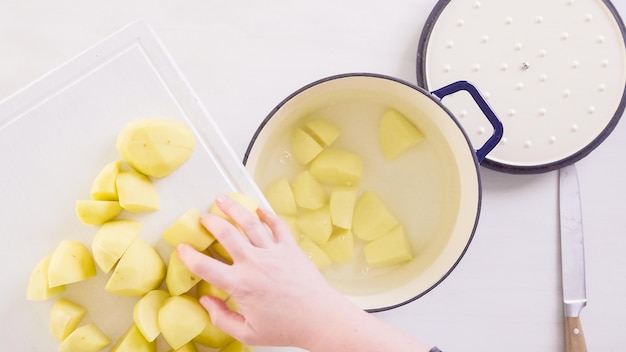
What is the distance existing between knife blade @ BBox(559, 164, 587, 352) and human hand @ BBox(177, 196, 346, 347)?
425 millimetres

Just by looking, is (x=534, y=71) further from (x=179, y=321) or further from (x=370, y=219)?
(x=179, y=321)

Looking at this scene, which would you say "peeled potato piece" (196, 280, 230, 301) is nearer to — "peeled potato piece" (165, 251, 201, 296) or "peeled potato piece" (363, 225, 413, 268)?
"peeled potato piece" (165, 251, 201, 296)

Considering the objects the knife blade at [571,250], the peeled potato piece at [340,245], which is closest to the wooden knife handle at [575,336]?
the knife blade at [571,250]

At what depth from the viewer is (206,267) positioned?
559mm

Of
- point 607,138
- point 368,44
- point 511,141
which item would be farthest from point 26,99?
point 607,138

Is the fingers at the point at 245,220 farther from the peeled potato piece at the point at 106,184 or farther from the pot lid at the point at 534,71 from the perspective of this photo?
the pot lid at the point at 534,71

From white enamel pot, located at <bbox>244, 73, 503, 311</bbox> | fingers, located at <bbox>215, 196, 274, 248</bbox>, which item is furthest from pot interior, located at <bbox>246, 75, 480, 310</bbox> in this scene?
fingers, located at <bbox>215, 196, 274, 248</bbox>

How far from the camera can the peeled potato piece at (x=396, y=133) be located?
79cm

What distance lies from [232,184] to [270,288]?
13 centimetres

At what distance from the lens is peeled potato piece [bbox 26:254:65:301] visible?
0.57 meters

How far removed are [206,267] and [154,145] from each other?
138mm

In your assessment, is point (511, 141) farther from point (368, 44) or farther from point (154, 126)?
point (154, 126)

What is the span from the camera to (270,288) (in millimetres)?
593

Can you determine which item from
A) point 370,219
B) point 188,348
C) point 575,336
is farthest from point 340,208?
point 575,336
